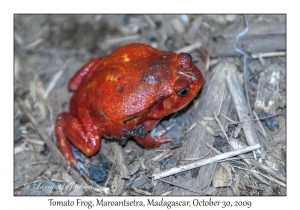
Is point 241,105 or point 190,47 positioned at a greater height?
point 190,47

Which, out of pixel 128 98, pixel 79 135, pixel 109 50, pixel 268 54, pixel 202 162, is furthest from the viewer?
pixel 109 50

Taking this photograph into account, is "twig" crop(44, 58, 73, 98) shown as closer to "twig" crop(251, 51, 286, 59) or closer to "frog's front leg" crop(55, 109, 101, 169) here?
"frog's front leg" crop(55, 109, 101, 169)

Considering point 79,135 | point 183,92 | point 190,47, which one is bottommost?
point 79,135

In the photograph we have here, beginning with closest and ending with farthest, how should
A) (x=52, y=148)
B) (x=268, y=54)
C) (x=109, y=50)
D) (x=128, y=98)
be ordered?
1. (x=128, y=98)
2. (x=52, y=148)
3. (x=268, y=54)
4. (x=109, y=50)

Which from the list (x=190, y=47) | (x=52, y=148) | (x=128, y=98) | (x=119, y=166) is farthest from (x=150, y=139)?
(x=190, y=47)

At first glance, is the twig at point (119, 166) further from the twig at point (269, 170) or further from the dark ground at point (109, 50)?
the twig at point (269, 170)

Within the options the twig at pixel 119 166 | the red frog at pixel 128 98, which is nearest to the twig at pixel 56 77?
the red frog at pixel 128 98

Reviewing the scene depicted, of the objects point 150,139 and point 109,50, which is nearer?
point 150,139

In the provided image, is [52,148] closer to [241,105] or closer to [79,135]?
[79,135]

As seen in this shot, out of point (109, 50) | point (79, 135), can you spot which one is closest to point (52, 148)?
point (79, 135)
